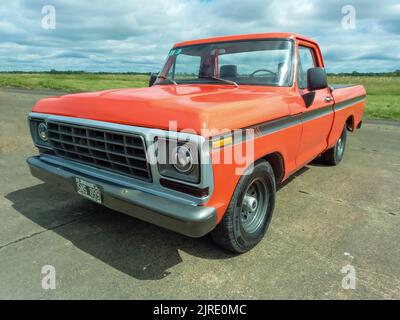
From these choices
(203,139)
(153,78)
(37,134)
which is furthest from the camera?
(153,78)

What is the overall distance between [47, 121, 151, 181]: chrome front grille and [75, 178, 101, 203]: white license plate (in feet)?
0.66

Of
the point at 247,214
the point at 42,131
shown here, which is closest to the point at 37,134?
the point at 42,131

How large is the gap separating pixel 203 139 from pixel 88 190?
130cm

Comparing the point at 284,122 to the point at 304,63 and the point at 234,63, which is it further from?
the point at 304,63

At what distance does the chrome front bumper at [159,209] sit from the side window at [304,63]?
2.35 meters

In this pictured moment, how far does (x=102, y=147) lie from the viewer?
9.71 feet

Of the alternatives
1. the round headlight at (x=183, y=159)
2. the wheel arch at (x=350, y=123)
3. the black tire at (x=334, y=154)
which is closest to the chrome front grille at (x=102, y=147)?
the round headlight at (x=183, y=159)

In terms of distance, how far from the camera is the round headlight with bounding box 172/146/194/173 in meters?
2.43

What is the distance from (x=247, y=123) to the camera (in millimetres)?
2805

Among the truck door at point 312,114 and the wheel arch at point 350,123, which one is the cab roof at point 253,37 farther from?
the wheel arch at point 350,123

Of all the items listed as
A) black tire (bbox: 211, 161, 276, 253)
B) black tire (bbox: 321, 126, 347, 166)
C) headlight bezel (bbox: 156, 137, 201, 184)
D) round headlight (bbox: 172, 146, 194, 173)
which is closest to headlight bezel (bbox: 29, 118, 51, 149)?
headlight bezel (bbox: 156, 137, 201, 184)

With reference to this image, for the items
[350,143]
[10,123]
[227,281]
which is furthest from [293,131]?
[10,123]

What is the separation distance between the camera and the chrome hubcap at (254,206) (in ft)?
10.3

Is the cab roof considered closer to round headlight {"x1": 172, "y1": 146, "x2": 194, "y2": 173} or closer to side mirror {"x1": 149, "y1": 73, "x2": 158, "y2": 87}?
side mirror {"x1": 149, "y1": 73, "x2": 158, "y2": 87}
